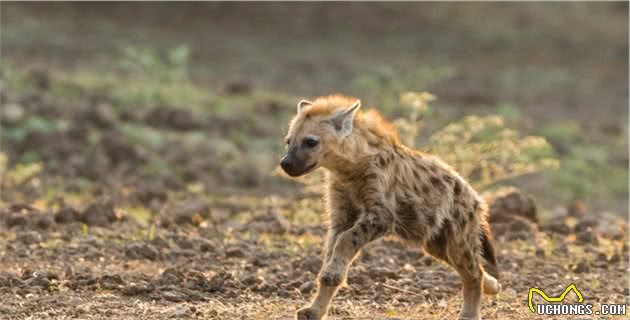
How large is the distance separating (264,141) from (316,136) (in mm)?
10679

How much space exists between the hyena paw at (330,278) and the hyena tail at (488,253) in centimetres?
123

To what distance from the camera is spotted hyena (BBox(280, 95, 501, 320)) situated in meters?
6.23

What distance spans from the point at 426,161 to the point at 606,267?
→ 277cm

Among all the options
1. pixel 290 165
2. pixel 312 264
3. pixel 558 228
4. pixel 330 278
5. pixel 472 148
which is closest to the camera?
pixel 330 278

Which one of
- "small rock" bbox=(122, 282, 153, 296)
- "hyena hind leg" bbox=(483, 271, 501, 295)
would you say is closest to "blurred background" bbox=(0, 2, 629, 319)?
"small rock" bbox=(122, 282, 153, 296)

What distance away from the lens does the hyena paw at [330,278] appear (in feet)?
18.9

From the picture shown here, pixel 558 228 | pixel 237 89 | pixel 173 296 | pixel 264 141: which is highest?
pixel 237 89

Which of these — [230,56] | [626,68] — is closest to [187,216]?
[230,56]

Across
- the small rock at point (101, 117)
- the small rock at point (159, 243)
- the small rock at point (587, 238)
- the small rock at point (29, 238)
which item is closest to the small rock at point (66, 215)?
the small rock at point (29, 238)

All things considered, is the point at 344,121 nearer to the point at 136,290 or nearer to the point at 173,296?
the point at 173,296

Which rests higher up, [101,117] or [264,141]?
[264,141]

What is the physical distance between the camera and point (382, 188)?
6.23 meters

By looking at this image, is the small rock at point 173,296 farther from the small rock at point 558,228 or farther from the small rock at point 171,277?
the small rock at point 558,228

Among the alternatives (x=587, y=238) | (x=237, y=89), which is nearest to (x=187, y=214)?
(x=587, y=238)
